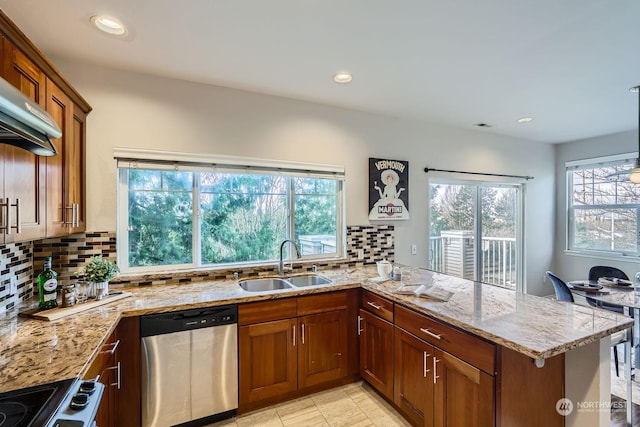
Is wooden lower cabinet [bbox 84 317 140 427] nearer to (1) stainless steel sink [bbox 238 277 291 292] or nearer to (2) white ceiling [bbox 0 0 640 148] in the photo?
(1) stainless steel sink [bbox 238 277 291 292]

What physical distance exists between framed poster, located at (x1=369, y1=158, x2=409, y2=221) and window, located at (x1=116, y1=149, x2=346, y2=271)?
39 centimetres

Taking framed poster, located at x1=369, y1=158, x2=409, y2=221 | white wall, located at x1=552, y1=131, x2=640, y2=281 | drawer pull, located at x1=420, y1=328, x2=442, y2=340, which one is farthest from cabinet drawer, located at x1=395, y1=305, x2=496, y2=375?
white wall, located at x1=552, y1=131, x2=640, y2=281

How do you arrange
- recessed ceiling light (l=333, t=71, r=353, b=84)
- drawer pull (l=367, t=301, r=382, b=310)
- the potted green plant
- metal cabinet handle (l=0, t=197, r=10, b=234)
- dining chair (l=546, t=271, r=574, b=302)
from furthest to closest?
dining chair (l=546, t=271, r=574, b=302) < recessed ceiling light (l=333, t=71, r=353, b=84) < drawer pull (l=367, t=301, r=382, b=310) < the potted green plant < metal cabinet handle (l=0, t=197, r=10, b=234)

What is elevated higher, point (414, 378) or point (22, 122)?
point (22, 122)

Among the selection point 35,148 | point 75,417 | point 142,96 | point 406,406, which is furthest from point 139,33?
point 406,406

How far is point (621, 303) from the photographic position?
2.41 metres

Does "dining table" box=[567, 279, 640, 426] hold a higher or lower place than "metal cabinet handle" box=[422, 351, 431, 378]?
higher

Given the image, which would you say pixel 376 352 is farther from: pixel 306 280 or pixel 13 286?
pixel 13 286

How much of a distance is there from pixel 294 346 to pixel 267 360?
0.73ft

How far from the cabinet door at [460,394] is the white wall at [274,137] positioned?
1.79m

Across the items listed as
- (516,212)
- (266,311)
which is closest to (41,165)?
(266,311)

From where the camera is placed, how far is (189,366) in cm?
199

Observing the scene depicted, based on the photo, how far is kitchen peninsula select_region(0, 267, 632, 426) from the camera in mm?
1257

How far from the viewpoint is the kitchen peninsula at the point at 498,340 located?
1.26 meters
